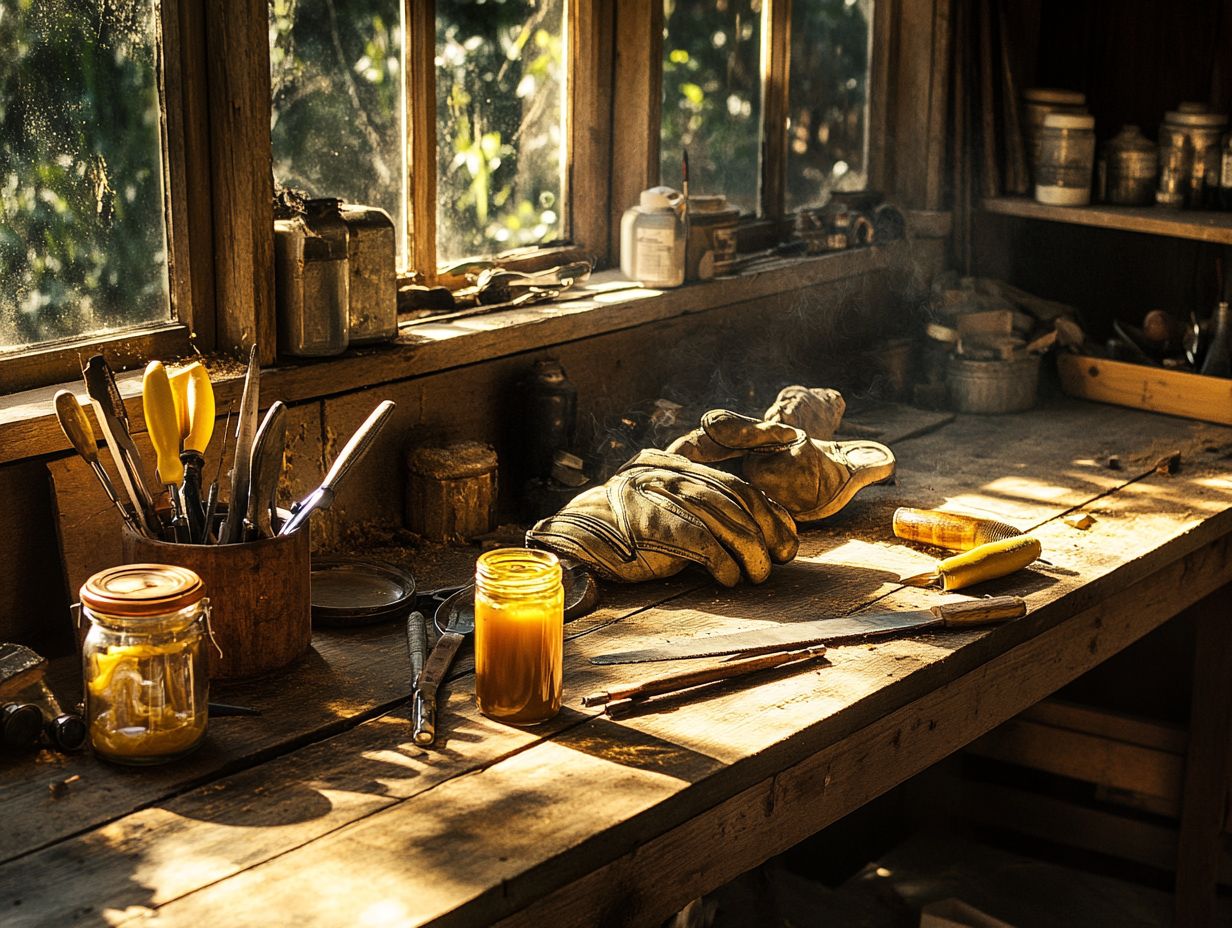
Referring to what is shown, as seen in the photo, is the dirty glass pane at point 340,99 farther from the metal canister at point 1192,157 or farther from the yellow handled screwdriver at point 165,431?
the metal canister at point 1192,157

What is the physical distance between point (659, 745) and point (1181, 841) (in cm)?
200

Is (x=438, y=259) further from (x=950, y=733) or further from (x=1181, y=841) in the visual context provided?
(x=1181, y=841)

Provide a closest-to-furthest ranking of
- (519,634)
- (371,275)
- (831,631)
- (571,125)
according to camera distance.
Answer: (519,634)
(831,631)
(371,275)
(571,125)

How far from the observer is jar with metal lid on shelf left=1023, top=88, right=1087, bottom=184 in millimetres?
3961

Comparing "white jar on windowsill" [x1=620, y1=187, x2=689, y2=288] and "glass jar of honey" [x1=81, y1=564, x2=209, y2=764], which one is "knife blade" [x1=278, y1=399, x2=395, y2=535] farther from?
"white jar on windowsill" [x1=620, y1=187, x2=689, y2=288]

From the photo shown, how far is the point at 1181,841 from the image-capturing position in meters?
3.52

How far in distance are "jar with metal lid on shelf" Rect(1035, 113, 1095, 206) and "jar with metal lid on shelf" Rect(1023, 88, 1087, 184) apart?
0.06m

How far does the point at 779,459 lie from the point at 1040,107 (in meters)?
1.70

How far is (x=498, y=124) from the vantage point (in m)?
3.12

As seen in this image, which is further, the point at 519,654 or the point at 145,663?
the point at 519,654

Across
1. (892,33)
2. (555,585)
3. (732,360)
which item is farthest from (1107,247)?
(555,585)

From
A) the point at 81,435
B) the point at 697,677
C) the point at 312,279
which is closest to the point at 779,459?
the point at 697,677

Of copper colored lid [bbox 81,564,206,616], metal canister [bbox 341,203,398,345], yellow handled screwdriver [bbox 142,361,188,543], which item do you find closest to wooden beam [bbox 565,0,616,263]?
metal canister [bbox 341,203,398,345]

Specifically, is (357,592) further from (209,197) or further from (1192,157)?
(1192,157)
